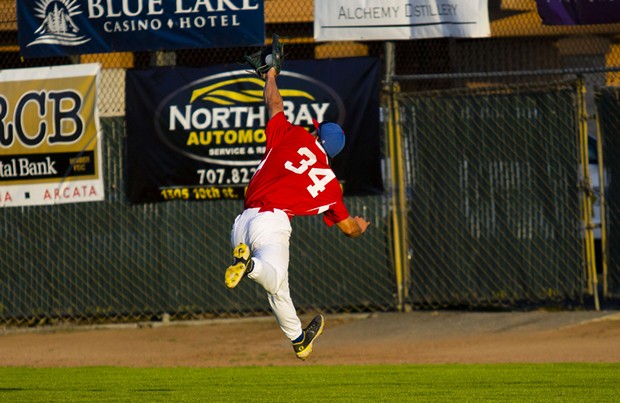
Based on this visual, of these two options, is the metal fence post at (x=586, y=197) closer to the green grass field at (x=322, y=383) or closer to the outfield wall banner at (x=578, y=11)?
the outfield wall banner at (x=578, y=11)

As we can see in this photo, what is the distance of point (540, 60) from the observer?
19094 millimetres

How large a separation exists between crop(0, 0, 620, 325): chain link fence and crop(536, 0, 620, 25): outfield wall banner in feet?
2.27

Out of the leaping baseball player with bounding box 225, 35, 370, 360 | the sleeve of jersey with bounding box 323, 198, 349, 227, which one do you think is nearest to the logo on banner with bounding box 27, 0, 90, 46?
the leaping baseball player with bounding box 225, 35, 370, 360

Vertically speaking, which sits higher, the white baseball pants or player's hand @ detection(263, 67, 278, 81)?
player's hand @ detection(263, 67, 278, 81)

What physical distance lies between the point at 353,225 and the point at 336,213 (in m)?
0.23

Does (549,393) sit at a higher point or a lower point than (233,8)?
lower

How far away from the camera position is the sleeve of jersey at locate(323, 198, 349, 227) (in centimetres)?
788

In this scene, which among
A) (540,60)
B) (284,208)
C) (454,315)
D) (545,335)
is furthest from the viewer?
(540,60)

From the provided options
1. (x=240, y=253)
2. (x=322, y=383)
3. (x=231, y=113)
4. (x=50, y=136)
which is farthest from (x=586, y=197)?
(x=50, y=136)

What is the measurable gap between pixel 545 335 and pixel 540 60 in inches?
356

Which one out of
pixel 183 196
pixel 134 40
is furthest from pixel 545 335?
pixel 134 40

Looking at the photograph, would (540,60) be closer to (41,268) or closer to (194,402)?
(41,268)

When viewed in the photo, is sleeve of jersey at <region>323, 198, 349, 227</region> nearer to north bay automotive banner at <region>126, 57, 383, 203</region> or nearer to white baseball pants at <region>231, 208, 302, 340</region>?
white baseball pants at <region>231, 208, 302, 340</region>

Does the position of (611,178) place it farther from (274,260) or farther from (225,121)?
(274,260)
